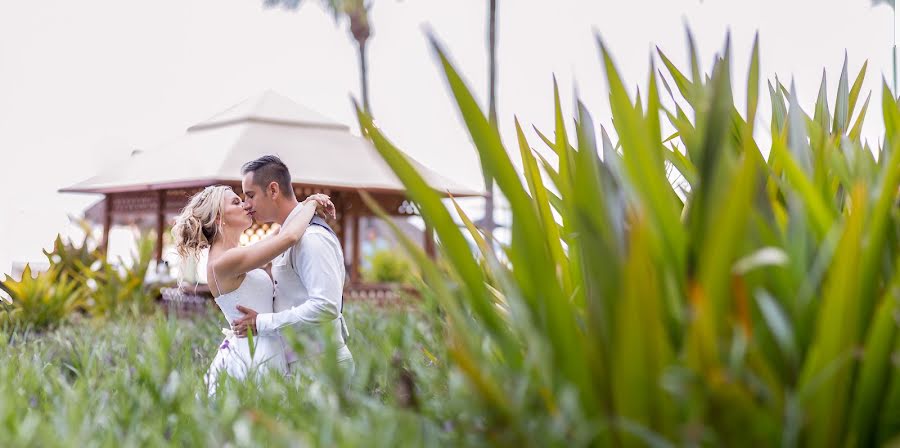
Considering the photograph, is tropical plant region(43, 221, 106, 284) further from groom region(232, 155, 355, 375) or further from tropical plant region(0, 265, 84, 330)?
groom region(232, 155, 355, 375)

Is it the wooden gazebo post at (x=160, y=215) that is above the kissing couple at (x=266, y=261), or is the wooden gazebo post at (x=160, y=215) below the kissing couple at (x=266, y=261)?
above

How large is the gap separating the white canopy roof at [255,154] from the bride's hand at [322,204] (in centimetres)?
828

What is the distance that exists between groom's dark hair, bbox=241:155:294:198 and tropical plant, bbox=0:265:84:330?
4106 mm

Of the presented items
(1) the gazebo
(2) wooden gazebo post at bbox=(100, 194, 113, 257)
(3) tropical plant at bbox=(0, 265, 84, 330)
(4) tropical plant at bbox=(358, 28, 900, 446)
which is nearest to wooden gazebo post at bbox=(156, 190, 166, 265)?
(1) the gazebo

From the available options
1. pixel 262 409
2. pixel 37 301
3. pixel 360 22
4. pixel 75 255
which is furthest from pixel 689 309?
pixel 360 22

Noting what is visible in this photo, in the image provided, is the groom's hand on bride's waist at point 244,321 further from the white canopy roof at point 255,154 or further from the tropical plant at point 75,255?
the white canopy roof at point 255,154

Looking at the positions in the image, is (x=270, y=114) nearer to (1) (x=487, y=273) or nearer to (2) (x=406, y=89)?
(1) (x=487, y=273)

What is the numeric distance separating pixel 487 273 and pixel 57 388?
1.33m

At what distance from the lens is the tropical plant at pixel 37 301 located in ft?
24.8

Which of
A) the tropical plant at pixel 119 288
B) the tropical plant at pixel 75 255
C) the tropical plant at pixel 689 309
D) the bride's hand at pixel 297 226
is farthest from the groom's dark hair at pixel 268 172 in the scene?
the tropical plant at pixel 75 255

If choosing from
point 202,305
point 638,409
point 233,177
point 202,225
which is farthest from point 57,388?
point 233,177

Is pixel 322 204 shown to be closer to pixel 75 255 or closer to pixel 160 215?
pixel 75 255

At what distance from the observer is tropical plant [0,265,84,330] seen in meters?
7.55

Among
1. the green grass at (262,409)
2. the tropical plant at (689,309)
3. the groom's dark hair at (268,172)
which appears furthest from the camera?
the groom's dark hair at (268,172)
